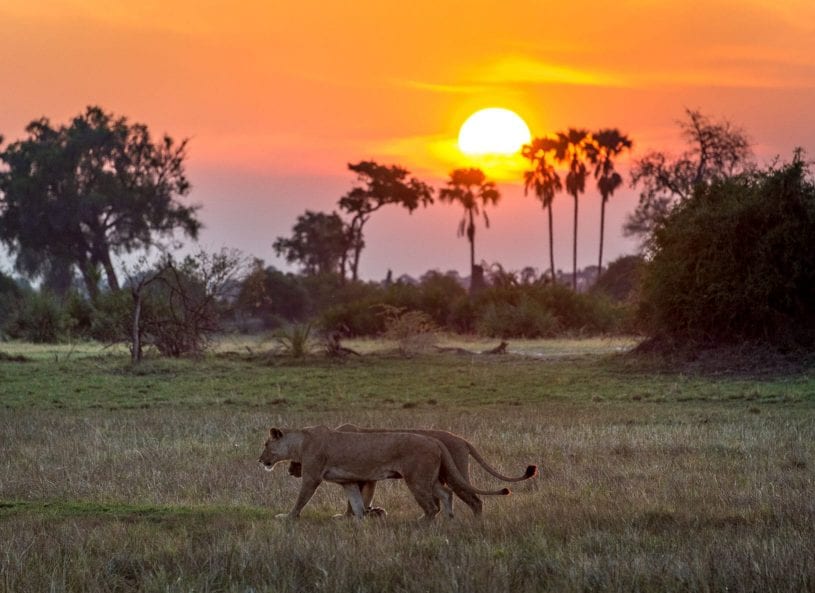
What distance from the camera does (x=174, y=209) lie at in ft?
273

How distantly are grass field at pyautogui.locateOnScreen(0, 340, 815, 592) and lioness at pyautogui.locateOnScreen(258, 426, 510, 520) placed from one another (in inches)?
10.9

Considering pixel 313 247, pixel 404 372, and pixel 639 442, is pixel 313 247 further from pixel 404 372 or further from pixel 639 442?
pixel 639 442

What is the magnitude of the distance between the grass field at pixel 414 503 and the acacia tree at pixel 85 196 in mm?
54742

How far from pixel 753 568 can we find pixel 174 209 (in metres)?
77.4

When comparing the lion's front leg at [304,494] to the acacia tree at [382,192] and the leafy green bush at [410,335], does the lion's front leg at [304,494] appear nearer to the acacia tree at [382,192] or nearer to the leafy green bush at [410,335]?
the leafy green bush at [410,335]

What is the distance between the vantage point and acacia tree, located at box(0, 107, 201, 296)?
7994 centimetres

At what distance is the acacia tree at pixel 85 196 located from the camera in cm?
7994

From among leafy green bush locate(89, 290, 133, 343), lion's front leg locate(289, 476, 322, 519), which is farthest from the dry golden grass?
leafy green bush locate(89, 290, 133, 343)

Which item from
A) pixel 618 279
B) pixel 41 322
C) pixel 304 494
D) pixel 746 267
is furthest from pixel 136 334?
pixel 618 279

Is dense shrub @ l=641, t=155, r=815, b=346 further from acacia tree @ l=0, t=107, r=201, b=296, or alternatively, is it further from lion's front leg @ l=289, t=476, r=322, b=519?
acacia tree @ l=0, t=107, r=201, b=296

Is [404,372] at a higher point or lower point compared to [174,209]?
lower

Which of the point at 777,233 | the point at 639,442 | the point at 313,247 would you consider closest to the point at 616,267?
the point at 313,247

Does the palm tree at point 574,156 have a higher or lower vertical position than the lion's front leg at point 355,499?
higher

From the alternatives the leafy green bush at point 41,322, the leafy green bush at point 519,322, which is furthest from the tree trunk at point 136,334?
the leafy green bush at point 519,322
